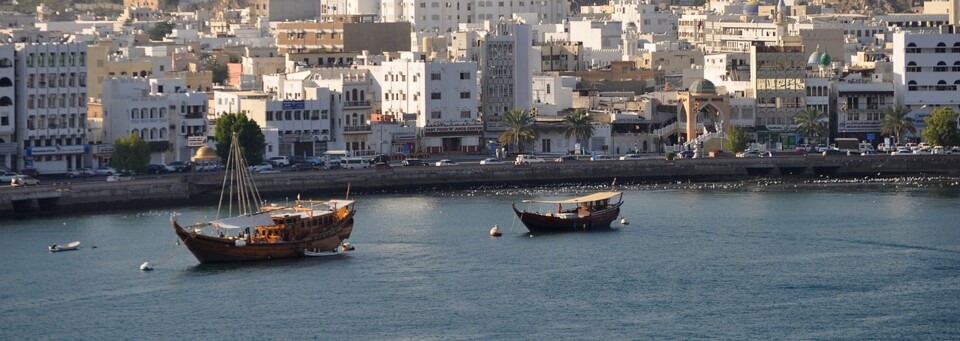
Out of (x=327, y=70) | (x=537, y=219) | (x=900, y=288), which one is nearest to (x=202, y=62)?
(x=327, y=70)

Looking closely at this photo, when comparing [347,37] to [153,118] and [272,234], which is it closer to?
[153,118]

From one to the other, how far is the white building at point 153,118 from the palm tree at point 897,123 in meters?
30.2

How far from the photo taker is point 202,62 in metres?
145

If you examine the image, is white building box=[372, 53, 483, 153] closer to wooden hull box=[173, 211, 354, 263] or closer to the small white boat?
wooden hull box=[173, 211, 354, 263]

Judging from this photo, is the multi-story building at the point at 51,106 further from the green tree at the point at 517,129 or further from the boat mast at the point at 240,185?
the green tree at the point at 517,129

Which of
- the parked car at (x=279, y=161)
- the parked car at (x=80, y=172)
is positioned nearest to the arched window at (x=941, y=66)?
the parked car at (x=279, y=161)

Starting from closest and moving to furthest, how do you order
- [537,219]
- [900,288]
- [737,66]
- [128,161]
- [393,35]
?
[900,288] < [537,219] < [128,161] < [737,66] < [393,35]

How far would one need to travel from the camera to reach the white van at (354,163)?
105 meters

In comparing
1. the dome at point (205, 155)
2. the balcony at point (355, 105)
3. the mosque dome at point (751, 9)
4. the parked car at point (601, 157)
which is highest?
the mosque dome at point (751, 9)

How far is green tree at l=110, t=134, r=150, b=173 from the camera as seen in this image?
101 m

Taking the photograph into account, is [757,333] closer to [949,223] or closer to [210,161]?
[949,223]

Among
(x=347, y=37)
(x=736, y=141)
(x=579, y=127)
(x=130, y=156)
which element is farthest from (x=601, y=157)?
(x=347, y=37)

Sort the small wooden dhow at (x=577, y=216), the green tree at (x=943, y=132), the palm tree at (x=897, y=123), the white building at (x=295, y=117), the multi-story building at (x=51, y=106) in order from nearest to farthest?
1. the small wooden dhow at (x=577, y=216)
2. the multi-story building at (x=51, y=106)
3. the white building at (x=295, y=117)
4. the green tree at (x=943, y=132)
5. the palm tree at (x=897, y=123)

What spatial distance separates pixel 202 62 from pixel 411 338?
8101 cm
